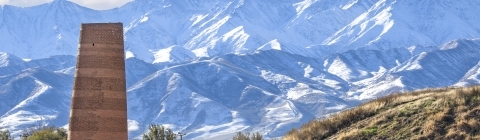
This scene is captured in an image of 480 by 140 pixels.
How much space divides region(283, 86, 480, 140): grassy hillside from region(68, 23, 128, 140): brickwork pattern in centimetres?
583

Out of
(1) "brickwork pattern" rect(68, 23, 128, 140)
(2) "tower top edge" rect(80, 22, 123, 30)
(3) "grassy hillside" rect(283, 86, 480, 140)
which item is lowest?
(3) "grassy hillside" rect(283, 86, 480, 140)

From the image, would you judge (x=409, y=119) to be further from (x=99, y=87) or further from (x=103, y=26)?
(x=103, y=26)

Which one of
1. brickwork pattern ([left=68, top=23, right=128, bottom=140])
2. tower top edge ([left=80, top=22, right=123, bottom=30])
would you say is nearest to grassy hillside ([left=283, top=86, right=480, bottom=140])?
brickwork pattern ([left=68, top=23, right=128, bottom=140])

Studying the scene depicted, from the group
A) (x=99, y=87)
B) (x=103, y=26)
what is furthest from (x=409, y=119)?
(x=103, y=26)

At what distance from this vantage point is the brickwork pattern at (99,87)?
38.3m

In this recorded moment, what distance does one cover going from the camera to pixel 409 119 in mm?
35719

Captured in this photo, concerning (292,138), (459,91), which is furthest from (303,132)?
(459,91)

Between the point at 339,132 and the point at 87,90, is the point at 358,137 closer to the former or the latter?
the point at 339,132

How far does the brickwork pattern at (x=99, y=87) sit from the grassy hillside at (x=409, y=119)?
19.1 ft

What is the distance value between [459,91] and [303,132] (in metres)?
5.37

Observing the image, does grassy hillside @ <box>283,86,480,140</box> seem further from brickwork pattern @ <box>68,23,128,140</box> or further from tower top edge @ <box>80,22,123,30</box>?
tower top edge @ <box>80,22,123,30</box>

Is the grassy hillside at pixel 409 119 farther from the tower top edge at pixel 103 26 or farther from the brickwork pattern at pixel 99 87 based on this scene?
the tower top edge at pixel 103 26

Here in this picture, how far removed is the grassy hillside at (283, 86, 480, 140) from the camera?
34.0 metres

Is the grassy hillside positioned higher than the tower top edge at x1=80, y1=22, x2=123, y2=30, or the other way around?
the tower top edge at x1=80, y1=22, x2=123, y2=30
